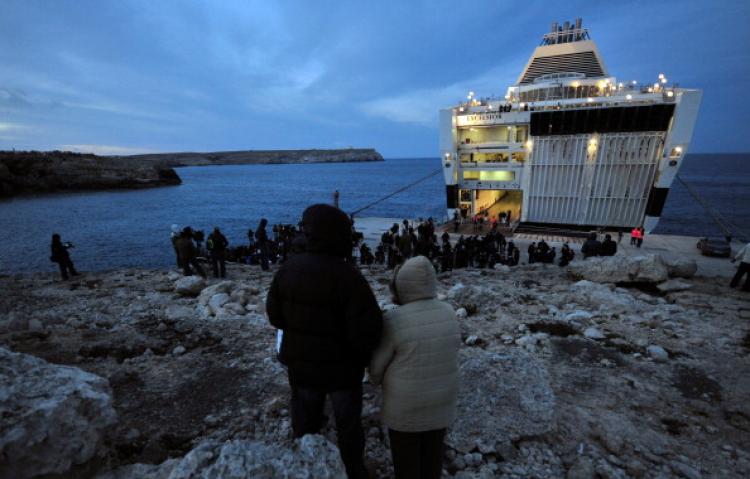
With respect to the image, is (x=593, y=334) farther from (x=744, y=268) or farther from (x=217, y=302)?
(x=217, y=302)

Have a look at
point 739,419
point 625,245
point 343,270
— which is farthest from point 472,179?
point 343,270

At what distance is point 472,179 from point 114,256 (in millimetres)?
24651

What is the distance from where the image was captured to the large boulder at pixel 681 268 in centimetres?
973

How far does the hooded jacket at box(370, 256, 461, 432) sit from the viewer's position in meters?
2.12

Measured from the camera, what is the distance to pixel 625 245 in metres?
16.9

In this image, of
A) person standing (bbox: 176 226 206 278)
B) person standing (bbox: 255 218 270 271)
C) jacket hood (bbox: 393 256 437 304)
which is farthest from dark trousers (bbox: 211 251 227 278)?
jacket hood (bbox: 393 256 437 304)

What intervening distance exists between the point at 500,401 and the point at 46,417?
4.05 metres

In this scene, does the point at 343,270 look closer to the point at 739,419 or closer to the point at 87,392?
the point at 87,392

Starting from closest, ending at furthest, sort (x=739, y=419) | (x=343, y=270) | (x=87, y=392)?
(x=343, y=270) → (x=87, y=392) → (x=739, y=419)

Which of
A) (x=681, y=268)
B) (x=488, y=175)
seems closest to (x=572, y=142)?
(x=488, y=175)

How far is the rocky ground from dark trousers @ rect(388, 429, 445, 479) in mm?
456

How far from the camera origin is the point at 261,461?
2.02m

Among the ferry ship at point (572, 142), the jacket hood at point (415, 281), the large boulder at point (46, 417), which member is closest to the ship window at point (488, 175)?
the ferry ship at point (572, 142)

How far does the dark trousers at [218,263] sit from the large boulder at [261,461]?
358 inches
